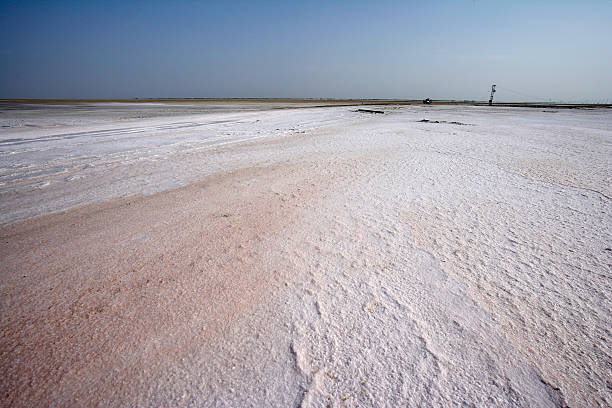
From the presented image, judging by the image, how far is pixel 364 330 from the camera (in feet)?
5.62

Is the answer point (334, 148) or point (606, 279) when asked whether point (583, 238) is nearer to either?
point (606, 279)

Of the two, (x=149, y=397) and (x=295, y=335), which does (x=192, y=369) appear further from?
(x=295, y=335)

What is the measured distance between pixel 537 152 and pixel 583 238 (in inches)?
193

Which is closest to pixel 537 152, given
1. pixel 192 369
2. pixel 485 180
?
pixel 485 180

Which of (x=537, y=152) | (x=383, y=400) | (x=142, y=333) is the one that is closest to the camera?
(x=383, y=400)

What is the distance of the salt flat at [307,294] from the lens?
55.5 inches

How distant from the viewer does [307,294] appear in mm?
2008

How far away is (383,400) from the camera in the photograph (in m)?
1.34

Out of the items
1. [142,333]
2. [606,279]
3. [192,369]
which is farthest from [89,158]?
[606,279]

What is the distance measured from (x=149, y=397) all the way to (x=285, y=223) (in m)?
1.92

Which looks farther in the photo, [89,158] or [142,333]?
[89,158]

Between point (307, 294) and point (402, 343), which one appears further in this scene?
point (307, 294)

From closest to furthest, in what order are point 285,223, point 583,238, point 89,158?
point 583,238 → point 285,223 → point 89,158

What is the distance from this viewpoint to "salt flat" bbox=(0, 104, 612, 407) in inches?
55.5
